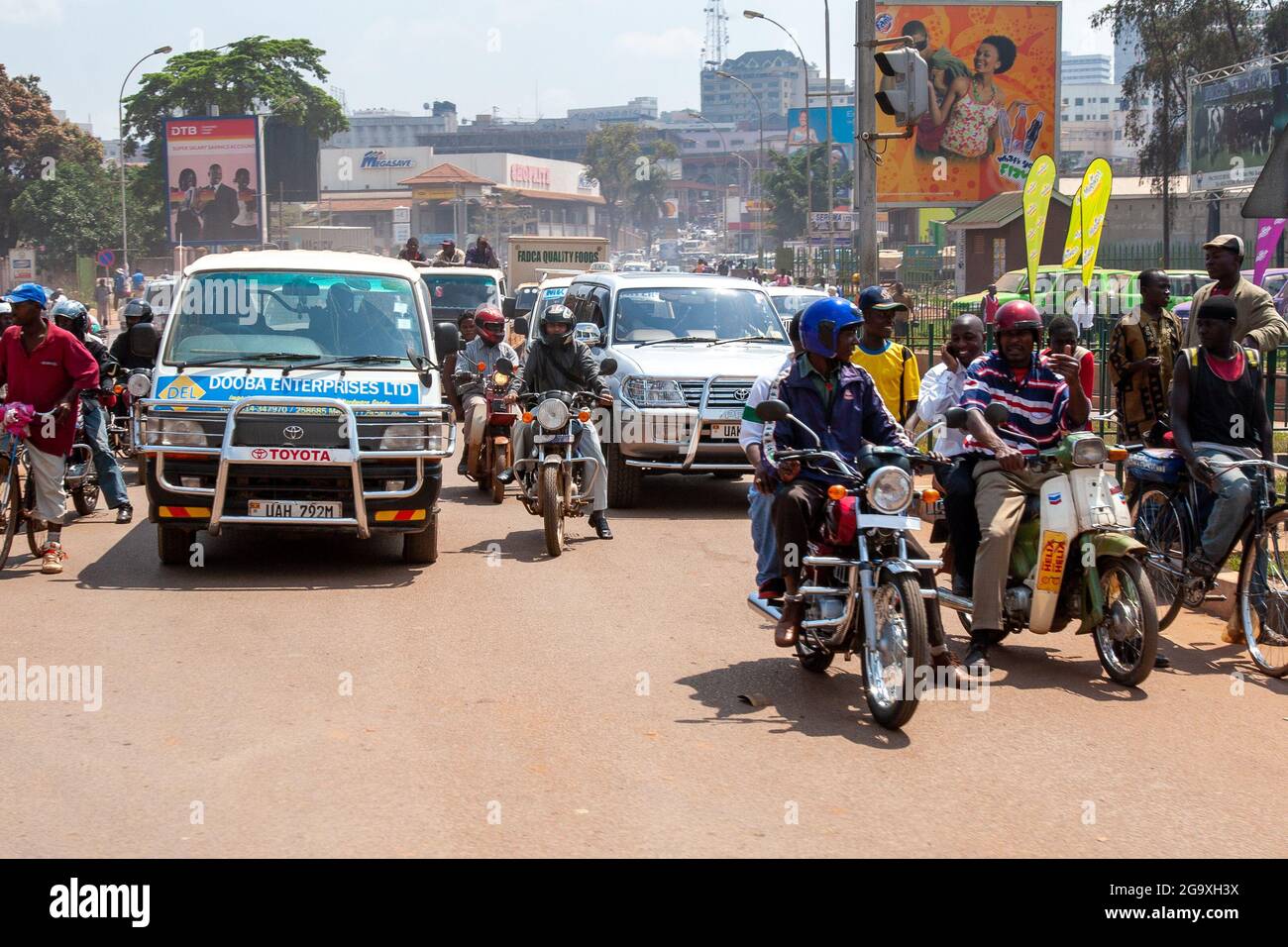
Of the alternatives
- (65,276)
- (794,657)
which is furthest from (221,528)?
(65,276)

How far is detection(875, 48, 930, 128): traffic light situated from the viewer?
1620 cm

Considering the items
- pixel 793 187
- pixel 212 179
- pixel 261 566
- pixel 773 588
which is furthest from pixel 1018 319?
pixel 793 187

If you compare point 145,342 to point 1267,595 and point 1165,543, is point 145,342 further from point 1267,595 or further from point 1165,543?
point 1267,595

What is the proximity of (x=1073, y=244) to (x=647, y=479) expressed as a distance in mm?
4780

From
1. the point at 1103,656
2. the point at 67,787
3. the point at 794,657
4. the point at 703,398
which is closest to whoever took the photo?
the point at 67,787

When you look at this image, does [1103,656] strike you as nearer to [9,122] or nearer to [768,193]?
[9,122]

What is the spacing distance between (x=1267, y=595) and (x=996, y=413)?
1720 mm

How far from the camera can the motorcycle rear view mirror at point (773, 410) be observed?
686 cm

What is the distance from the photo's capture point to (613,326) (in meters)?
15.0

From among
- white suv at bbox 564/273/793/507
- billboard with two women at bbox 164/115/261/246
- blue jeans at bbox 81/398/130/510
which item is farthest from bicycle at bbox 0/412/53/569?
billboard with two women at bbox 164/115/261/246

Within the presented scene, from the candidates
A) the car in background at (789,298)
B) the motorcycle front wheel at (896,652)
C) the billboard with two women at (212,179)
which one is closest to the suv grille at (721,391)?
the motorcycle front wheel at (896,652)

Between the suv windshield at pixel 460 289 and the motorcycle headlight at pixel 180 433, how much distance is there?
49.4ft

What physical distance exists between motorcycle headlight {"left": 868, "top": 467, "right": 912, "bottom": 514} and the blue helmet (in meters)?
0.78

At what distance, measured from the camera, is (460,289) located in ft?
83.3
